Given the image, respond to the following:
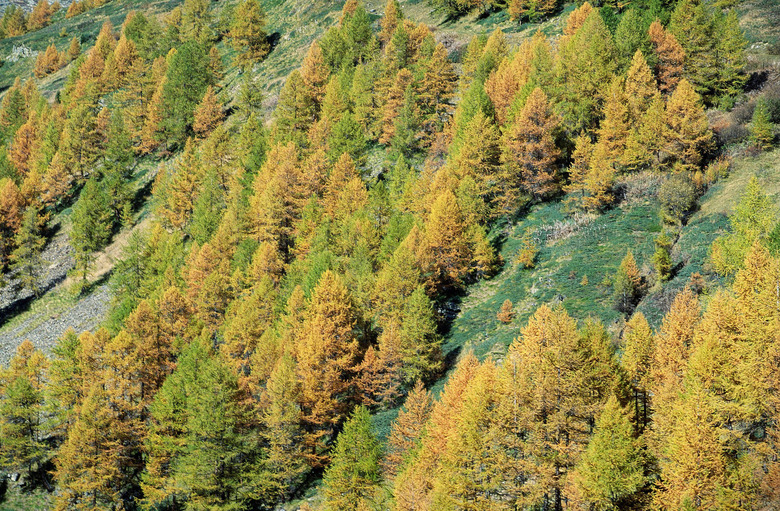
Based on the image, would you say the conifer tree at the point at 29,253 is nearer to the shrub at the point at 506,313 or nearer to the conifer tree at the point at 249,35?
the conifer tree at the point at 249,35

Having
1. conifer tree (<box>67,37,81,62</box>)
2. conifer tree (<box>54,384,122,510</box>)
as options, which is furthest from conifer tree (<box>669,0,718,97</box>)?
conifer tree (<box>67,37,81,62</box>)

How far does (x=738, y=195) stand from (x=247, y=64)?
318 feet

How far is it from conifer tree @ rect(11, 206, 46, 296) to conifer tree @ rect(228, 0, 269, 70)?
5039 cm

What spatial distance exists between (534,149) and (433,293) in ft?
60.9

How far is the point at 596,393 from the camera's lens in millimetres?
34750

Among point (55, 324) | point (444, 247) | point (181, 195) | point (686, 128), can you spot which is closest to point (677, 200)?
point (686, 128)

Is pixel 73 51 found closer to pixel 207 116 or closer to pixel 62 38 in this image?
pixel 62 38

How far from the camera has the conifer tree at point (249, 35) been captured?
127 m

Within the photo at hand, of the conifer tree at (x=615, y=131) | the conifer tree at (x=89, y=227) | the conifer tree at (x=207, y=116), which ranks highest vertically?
the conifer tree at (x=207, y=116)

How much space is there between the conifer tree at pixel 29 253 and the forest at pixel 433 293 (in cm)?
57

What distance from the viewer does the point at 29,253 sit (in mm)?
92000

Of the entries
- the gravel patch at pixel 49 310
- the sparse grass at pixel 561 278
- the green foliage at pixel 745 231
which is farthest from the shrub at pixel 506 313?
the gravel patch at pixel 49 310

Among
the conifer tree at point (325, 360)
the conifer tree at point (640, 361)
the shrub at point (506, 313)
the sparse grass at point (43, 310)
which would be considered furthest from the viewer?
the sparse grass at point (43, 310)

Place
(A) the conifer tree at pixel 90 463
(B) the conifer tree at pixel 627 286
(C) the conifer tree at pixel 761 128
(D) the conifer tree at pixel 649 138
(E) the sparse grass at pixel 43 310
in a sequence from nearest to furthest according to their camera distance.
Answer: (B) the conifer tree at pixel 627 286 < (A) the conifer tree at pixel 90 463 < (C) the conifer tree at pixel 761 128 < (D) the conifer tree at pixel 649 138 < (E) the sparse grass at pixel 43 310
